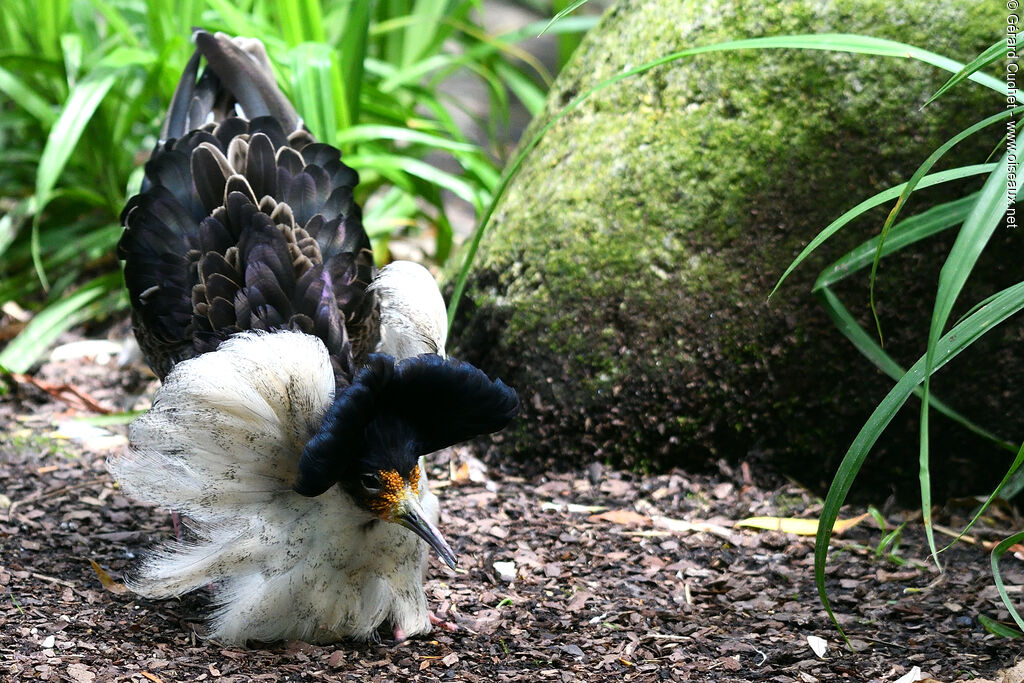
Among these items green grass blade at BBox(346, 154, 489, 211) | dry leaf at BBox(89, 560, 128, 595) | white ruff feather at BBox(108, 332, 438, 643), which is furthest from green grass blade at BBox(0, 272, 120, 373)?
white ruff feather at BBox(108, 332, 438, 643)

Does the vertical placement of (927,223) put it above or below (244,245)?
above

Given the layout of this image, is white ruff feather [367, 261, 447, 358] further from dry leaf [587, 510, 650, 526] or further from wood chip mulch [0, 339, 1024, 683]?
dry leaf [587, 510, 650, 526]

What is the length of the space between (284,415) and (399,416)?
0.34m

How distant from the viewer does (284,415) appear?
301cm

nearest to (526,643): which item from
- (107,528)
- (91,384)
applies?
(107,528)

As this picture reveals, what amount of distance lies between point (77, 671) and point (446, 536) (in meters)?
1.35

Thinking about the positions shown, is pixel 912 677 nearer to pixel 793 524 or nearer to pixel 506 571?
pixel 793 524

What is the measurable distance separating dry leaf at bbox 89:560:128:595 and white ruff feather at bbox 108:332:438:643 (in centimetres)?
20

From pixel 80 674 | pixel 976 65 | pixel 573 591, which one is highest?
pixel 976 65

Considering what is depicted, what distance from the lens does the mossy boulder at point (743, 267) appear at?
3.90 m

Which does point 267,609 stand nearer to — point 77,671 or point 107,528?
point 77,671

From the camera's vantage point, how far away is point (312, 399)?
3.01 meters

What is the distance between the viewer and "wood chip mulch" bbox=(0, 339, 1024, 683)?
2885 millimetres

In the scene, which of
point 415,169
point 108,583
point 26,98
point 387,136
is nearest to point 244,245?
point 108,583
